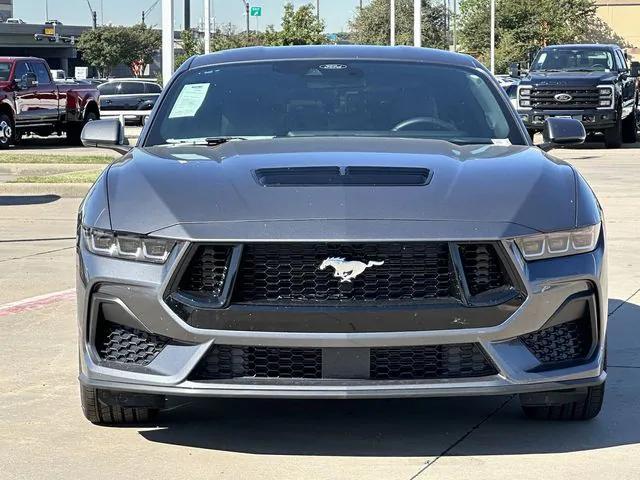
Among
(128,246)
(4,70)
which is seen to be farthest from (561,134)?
(4,70)

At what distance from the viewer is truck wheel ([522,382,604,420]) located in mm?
5043

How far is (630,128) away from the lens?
26.3 metres

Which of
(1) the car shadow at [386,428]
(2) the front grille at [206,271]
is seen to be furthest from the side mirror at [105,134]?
(2) the front grille at [206,271]

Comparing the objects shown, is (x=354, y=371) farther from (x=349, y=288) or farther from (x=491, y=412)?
(x=491, y=412)

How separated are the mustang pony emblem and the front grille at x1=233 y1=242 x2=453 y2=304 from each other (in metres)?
0.01

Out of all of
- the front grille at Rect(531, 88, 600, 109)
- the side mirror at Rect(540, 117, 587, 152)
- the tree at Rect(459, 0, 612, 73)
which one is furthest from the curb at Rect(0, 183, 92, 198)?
the tree at Rect(459, 0, 612, 73)

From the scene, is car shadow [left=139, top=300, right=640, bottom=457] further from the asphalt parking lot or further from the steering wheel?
the steering wheel

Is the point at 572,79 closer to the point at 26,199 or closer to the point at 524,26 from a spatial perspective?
the point at 26,199

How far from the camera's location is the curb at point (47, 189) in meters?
15.6

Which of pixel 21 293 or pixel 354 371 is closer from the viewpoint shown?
pixel 354 371

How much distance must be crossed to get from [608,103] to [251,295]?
21.1 meters

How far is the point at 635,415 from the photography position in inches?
211

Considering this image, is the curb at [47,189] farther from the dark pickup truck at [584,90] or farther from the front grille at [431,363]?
the front grille at [431,363]

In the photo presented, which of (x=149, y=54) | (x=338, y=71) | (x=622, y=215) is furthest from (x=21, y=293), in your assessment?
(x=149, y=54)
